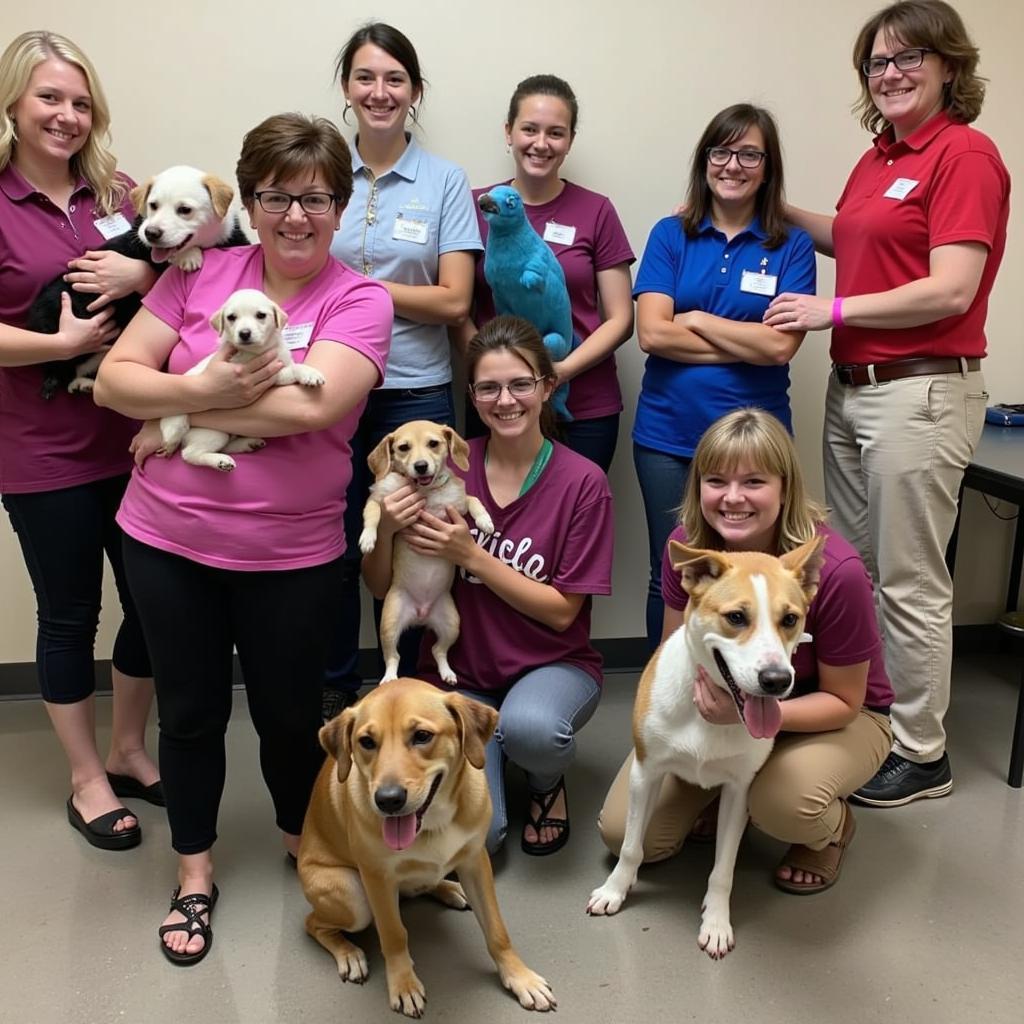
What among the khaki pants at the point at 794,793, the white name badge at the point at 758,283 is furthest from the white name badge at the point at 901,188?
the khaki pants at the point at 794,793

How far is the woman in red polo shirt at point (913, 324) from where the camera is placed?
212 cm

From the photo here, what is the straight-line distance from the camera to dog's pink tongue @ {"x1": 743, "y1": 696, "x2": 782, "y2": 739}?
5.15 feet

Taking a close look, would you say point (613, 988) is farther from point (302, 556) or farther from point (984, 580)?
point (984, 580)

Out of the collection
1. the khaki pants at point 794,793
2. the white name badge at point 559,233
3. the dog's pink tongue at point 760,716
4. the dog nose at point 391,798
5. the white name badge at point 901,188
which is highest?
the white name badge at point 901,188

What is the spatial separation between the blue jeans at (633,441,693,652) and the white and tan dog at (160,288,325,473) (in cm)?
123

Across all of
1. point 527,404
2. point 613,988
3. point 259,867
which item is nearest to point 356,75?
point 527,404

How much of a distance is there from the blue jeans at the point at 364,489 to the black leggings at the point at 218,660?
502mm

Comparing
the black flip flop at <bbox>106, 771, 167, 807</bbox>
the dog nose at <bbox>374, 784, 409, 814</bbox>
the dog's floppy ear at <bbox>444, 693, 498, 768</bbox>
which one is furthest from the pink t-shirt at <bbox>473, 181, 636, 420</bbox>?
the black flip flop at <bbox>106, 771, 167, 807</bbox>

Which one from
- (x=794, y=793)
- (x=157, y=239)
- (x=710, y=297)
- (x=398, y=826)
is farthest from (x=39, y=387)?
(x=794, y=793)

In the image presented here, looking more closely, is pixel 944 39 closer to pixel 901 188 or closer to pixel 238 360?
pixel 901 188

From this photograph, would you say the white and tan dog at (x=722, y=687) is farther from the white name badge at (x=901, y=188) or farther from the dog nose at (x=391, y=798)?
the white name badge at (x=901, y=188)

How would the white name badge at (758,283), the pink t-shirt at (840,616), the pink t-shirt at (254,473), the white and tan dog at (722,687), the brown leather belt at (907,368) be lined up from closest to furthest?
1. the white and tan dog at (722,687)
2. the pink t-shirt at (254,473)
3. the pink t-shirt at (840,616)
4. the brown leather belt at (907,368)
5. the white name badge at (758,283)

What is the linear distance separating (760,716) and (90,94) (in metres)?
2.02

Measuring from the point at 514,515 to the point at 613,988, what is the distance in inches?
42.9
